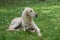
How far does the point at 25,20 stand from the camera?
833 cm

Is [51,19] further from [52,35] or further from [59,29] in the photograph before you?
[52,35]

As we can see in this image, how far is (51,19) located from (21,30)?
2335 mm

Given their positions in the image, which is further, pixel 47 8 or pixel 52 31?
pixel 47 8

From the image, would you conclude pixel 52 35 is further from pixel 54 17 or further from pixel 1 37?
pixel 54 17

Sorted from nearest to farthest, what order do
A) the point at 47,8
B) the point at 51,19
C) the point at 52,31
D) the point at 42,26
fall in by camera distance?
the point at 52,31 → the point at 42,26 → the point at 51,19 → the point at 47,8

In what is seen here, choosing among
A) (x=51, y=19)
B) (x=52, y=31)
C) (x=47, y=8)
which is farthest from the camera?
(x=47, y=8)

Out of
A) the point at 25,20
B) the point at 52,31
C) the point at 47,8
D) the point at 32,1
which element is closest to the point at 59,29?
the point at 52,31

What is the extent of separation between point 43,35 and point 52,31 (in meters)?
0.49

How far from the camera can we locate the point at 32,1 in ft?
53.6

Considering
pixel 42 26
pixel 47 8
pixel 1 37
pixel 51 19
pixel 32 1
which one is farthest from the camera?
pixel 32 1

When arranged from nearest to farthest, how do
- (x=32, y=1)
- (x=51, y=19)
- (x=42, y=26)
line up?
(x=42, y=26) → (x=51, y=19) → (x=32, y=1)

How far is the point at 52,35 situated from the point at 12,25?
5.20ft

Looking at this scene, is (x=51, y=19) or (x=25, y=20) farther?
(x=51, y=19)

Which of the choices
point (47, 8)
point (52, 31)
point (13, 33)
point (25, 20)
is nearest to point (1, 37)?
point (13, 33)
